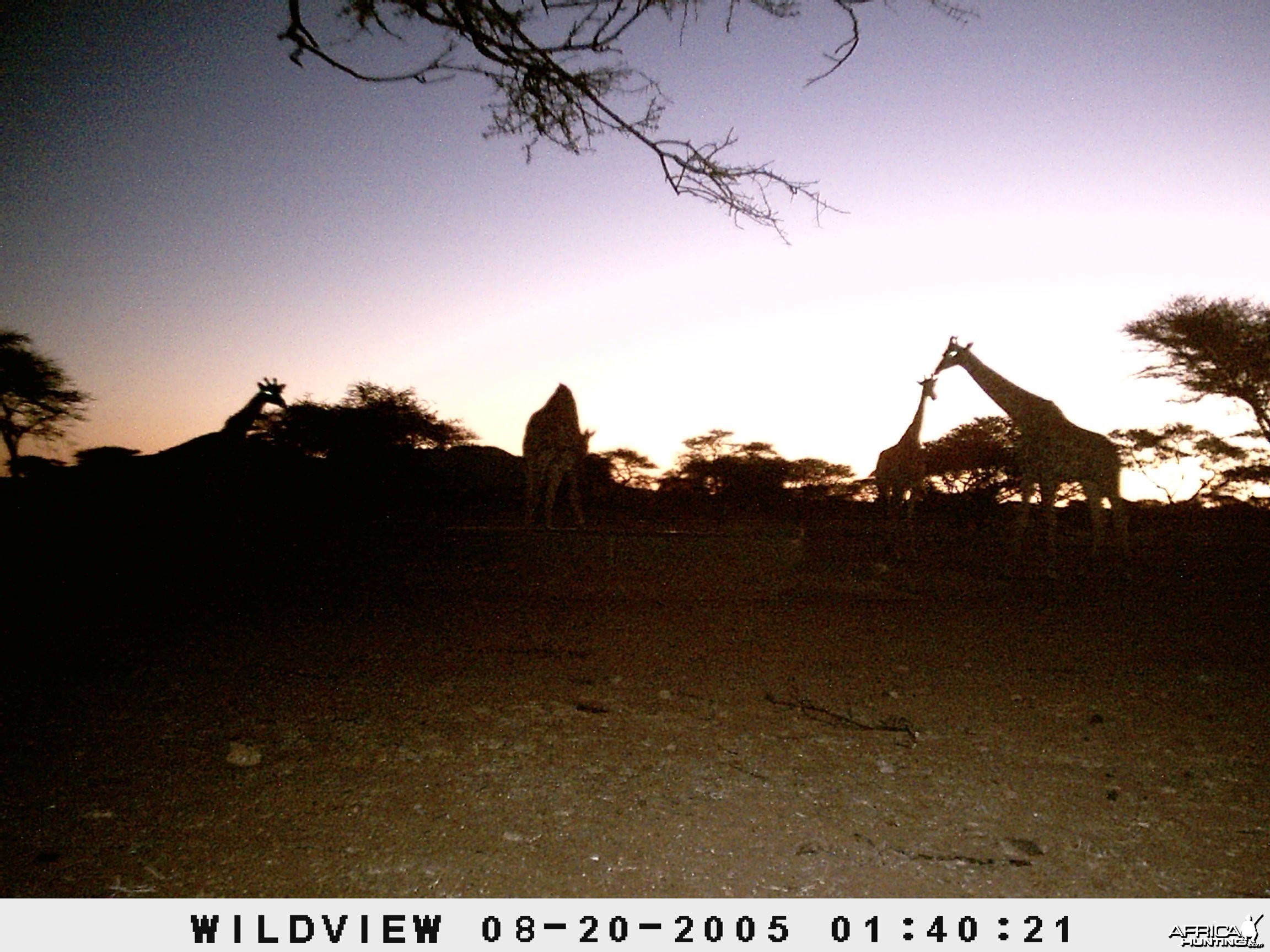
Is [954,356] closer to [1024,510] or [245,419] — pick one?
[1024,510]

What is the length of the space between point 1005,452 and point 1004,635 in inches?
532

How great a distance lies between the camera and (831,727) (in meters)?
3.23

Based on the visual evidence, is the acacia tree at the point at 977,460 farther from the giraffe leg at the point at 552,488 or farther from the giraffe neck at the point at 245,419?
the giraffe neck at the point at 245,419

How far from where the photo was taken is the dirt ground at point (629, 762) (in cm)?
201

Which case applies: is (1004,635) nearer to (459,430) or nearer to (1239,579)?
(1239,579)

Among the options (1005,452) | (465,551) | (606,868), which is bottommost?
(606,868)

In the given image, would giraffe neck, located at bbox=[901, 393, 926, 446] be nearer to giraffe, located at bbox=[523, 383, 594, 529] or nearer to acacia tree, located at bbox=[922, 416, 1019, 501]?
giraffe, located at bbox=[523, 383, 594, 529]

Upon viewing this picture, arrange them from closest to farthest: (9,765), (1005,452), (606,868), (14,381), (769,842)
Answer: (606,868) < (769,842) < (9,765) < (14,381) < (1005,452)

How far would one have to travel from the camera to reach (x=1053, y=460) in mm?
8648

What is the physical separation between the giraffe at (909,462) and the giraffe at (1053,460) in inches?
39.2

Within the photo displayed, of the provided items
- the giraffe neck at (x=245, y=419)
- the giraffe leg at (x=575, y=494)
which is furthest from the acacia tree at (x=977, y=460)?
the giraffe neck at (x=245, y=419)

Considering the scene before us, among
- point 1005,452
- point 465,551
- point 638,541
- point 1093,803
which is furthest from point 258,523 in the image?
point 1005,452

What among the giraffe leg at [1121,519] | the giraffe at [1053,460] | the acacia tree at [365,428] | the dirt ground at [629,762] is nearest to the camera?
the dirt ground at [629,762]

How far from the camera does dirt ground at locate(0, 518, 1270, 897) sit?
2012mm
